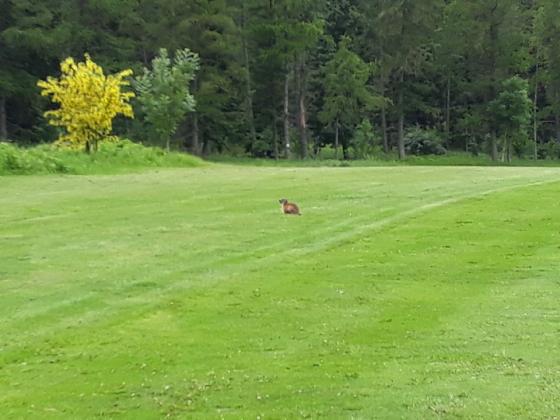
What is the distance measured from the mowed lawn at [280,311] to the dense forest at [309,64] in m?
29.7

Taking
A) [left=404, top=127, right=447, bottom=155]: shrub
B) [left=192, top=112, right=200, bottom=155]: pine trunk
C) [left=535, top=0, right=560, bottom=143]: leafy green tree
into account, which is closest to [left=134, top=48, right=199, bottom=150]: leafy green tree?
[left=192, top=112, right=200, bottom=155]: pine trunk

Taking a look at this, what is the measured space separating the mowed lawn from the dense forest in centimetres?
2971

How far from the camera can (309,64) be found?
5119cm

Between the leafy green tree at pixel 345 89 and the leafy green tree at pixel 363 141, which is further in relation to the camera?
the leafy green tree at pixel 363 141

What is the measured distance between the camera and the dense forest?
4453 centimetres

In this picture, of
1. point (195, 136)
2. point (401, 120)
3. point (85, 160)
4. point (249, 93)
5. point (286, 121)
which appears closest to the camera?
point (85, 160)

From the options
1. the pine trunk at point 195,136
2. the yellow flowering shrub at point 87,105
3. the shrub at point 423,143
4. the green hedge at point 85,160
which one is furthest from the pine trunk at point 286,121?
the yellow flowering shrub at point 87,105

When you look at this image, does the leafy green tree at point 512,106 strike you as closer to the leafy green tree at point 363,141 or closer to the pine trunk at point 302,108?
the leafy green tree at point 363,141

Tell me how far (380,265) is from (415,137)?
143 feet

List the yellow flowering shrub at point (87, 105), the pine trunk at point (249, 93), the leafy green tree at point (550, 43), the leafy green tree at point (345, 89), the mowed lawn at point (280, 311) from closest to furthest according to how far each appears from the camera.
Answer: the mowed lawn at point (280, 311)
the yellow flowering shrub at point (87, 105)
the pine trunk at point (249, 93)
the leafy green tree at point (345, 89)
the leafy green tree at point (550, 43)

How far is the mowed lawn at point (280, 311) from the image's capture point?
5.00 meters

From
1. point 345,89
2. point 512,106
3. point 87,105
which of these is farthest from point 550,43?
point 87,105

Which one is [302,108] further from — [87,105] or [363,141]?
[87,105]

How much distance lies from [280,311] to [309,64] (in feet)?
148
